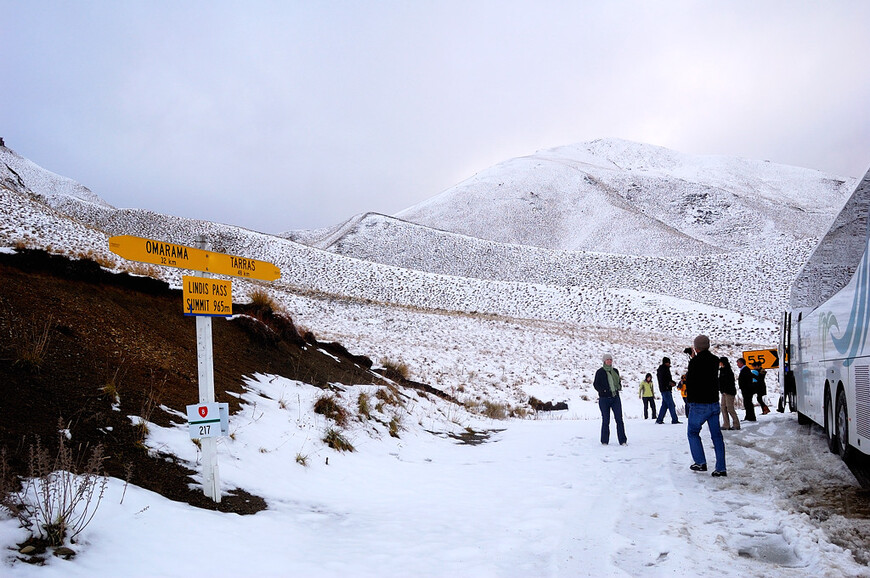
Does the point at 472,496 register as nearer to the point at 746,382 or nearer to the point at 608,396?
the point at 608,396

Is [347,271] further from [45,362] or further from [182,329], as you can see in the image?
A: [45,362]

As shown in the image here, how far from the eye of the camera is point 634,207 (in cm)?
12231

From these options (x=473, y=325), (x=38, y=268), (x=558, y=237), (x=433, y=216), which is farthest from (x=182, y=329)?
(x=433, y=216)

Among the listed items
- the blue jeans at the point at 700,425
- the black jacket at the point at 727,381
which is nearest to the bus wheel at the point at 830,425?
the blue jeans at the point at 700,425

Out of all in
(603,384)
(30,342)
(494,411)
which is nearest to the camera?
(30,342)

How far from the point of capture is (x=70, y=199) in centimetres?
7556

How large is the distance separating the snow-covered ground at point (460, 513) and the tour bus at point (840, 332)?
726mm

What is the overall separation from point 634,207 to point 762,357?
113892 mm

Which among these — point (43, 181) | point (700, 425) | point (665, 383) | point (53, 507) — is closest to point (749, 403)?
point (665, 383)

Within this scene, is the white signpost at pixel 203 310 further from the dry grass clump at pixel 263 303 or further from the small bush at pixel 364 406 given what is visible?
the dry grass clump at pixel 263 303

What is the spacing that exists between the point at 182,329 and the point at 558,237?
10626 cm

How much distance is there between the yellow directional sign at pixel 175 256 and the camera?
→ 505cm

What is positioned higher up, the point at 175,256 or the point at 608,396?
the point at 175,256

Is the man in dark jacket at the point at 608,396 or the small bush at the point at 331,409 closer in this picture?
the small bush at the point at 331,409
